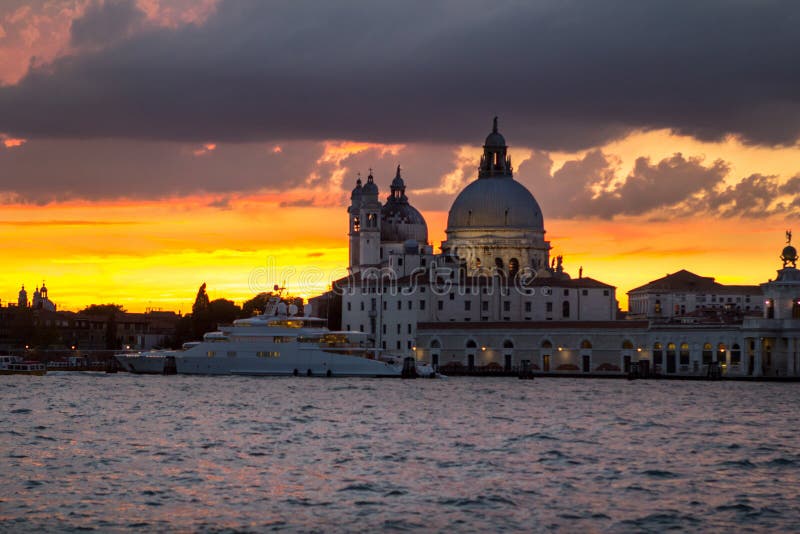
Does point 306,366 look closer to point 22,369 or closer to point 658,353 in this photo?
point 22,369

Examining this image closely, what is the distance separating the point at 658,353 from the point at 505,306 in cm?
1639

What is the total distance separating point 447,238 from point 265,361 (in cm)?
3726

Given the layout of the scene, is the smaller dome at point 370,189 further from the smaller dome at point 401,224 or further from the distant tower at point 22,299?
the distant tower at point 22,299

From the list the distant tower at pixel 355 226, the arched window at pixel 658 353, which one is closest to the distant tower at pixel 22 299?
the distant tower at pixel 355 226

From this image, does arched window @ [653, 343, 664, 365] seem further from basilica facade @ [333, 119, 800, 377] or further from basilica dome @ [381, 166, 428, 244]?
basilica dome @ [381, 166, 428, 244]

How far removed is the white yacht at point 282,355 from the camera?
101 metres

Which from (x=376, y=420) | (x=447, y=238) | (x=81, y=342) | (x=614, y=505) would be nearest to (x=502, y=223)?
(x=447, y=238)

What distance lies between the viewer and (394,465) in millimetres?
38844

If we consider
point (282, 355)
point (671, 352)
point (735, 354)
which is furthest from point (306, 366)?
point (735, 354)

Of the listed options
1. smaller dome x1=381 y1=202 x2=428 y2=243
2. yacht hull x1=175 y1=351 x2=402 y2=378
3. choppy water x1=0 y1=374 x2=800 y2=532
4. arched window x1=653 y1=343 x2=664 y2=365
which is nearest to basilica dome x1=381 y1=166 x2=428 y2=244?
smaller dome x1=381 y1=202 x2=428 y2=243

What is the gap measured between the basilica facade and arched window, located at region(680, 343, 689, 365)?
90mm

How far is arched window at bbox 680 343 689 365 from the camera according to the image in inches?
4262

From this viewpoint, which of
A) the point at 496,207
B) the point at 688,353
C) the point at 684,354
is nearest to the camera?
the point at 688,353

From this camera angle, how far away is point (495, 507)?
31781 millimetres
